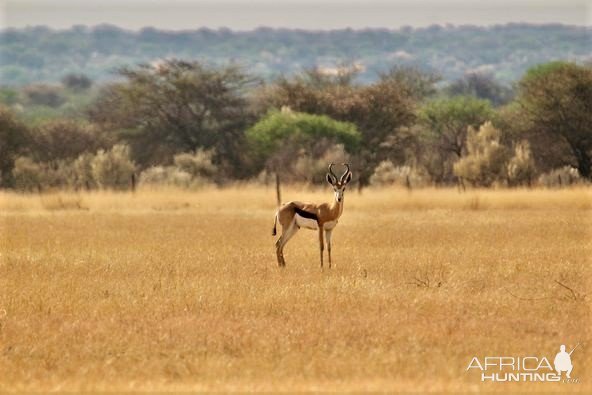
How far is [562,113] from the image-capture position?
53.2 meters

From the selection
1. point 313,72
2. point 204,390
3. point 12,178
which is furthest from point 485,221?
point 313,72

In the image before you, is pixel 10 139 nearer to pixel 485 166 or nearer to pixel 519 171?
pixel 485 166

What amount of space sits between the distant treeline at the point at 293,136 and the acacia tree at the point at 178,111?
0.23 ft

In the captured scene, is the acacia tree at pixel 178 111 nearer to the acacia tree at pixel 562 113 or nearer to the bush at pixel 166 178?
the bush at pixel 166 178

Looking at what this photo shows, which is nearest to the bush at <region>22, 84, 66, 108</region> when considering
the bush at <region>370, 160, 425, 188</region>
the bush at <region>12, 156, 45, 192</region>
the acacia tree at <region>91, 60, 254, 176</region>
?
the acacia tree at <region>91, 60, 254, 176</region>

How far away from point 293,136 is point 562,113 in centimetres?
1141

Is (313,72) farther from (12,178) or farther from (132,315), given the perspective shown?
(132,315)

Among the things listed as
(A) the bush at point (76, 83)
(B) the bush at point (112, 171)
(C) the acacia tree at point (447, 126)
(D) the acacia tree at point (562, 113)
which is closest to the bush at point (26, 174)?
(B) the bush at point (112, 171)

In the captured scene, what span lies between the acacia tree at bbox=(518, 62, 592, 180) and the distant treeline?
53 mm

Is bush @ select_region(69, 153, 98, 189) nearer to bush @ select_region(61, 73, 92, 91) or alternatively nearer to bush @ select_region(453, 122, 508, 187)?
bush @ select_region(453, 122, 508, 187)

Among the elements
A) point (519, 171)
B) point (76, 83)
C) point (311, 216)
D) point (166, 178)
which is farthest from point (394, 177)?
point (76, 83)

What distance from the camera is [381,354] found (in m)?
11.1

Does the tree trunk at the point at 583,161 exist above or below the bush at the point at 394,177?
below

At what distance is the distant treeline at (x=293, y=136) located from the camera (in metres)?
46.3
